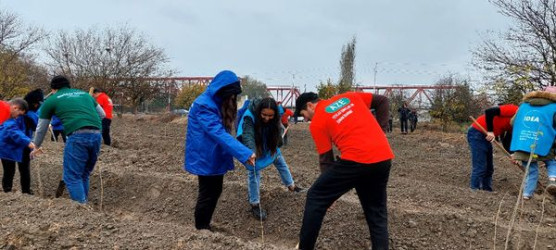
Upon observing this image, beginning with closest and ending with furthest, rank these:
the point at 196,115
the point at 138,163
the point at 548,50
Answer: the point at 196,115, the point at 138,163, the point at 548,50

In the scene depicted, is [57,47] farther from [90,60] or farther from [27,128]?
[27,128]

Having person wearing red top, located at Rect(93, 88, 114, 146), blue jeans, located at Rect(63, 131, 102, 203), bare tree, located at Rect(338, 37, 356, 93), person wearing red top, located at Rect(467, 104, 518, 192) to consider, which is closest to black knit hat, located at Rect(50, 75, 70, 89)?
blue jeans, located at Rect(63, 131, 102, 203)

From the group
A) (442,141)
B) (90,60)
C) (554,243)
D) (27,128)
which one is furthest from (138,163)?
(90,60)

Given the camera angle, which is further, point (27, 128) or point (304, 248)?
point (27, 128)

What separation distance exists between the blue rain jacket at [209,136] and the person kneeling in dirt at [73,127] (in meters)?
1.49

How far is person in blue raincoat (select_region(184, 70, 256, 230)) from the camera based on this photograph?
3.57 metres

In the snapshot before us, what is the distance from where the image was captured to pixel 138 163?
7527 millimetres

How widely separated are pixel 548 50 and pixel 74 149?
44.0ft

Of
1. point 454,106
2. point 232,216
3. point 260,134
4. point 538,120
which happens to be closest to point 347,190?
point 260,134

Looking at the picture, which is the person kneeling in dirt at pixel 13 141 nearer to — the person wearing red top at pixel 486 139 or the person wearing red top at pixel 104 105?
the person wearing red top at pixel 104 105

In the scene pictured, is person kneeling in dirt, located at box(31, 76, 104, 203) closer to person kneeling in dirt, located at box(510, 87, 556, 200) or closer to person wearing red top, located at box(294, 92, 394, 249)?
person wearing red top, located at box(294, 92, 394, 249)

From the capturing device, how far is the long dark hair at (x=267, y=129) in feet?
14.9

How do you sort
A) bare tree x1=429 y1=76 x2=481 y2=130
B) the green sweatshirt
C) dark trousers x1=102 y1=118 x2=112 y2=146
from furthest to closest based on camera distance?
bare tree x1=429 y1=76 x2=481 y2=130 < dark trousers x1=102 y1=118 x2=112 y2=146 < the green sweatshirt

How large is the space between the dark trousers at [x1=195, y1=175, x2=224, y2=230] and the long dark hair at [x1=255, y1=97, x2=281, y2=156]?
3.03 feet
